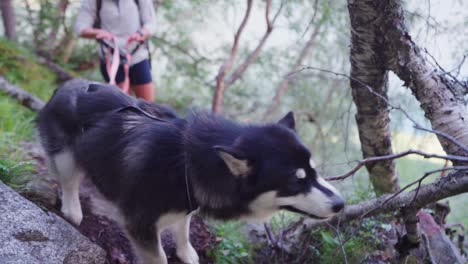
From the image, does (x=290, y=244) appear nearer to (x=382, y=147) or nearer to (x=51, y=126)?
(x=382, y=147)

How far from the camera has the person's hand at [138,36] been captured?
15.2 ft

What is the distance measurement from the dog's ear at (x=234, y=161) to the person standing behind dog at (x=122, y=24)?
Answer: 254 centimetres

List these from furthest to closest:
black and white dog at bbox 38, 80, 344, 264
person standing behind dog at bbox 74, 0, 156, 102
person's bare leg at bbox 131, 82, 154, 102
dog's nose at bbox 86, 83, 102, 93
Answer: person's bare leg at bbox 131, 82, 154, 102 < person standing behind dog at bbox 74, 0, 156, 102 < dog's nose at bbox 86, 83, 102, 93 < black and white dog at bbox 38, 80, 344, 264

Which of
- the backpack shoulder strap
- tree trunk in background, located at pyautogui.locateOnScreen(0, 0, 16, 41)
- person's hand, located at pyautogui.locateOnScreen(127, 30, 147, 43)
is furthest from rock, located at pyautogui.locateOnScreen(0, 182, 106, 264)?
tree trunk in background, located at pyautogui.locateOnScreen(0, 0, 16, 41)

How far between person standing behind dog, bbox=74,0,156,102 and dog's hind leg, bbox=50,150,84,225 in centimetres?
155

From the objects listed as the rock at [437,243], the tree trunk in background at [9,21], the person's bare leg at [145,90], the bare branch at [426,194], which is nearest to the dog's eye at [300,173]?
the bare branch at [426,194]

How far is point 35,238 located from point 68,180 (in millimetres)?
741

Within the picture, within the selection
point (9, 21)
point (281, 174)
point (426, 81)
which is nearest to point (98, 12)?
point (281, 174)

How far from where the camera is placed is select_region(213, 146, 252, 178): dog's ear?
8.23ft

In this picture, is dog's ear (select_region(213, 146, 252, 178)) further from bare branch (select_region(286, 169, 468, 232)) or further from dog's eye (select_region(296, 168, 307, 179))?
bare branch (select_region(286, 169, 468, 232))

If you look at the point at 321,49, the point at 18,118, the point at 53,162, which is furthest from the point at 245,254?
the point at 321,49

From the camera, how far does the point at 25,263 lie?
2.62 meters

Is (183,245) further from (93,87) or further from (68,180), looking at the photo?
(93,87)

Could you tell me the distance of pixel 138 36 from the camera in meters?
4.66
